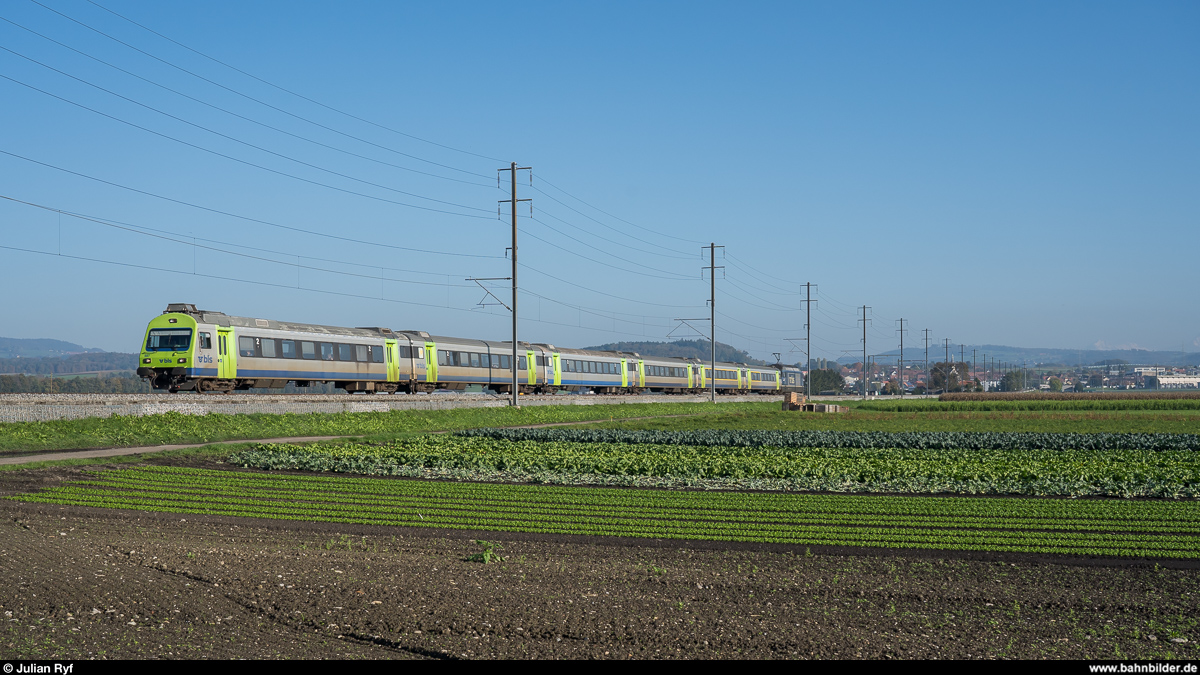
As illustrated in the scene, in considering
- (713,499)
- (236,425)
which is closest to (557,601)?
(713,499)

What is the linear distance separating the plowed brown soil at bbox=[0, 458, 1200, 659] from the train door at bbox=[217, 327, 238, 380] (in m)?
29.5

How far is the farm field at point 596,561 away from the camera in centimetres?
853

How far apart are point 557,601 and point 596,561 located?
239 cm

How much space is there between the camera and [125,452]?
2725 centimetres

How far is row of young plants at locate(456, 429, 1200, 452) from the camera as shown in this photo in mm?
32844

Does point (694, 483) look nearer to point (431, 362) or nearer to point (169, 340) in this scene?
point (169, 340)

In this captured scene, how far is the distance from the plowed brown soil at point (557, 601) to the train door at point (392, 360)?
39.4 m

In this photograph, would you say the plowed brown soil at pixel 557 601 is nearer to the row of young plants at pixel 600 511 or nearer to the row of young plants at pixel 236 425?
the row of young plants at pixel 600 511

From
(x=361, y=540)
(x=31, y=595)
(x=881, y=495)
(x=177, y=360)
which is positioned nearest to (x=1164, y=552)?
(x=881, y=495)

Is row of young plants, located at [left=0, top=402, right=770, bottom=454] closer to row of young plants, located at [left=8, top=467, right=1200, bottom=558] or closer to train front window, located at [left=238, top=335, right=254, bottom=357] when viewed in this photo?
train front window, located at [left=238, top=335, right=254, bottom=357]

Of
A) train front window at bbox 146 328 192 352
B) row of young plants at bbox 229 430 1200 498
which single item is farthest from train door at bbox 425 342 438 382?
row of young plants at bbox 229 430 1200 498

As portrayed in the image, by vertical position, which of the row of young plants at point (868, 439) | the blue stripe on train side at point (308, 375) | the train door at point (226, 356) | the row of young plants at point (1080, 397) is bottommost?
the row of young plants at point (1080, 397)

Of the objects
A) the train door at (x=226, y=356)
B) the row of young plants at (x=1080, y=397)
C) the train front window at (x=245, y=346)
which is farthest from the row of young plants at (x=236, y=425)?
the row of young plants at (x=1080, y=397)
